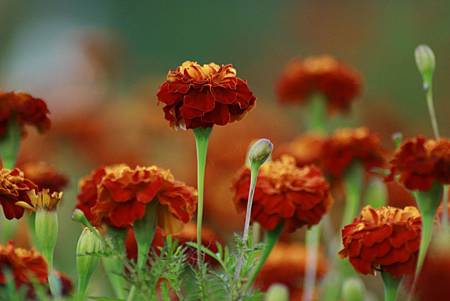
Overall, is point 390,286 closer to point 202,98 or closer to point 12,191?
point 202,98

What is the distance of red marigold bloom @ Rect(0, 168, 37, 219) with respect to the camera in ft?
3.90

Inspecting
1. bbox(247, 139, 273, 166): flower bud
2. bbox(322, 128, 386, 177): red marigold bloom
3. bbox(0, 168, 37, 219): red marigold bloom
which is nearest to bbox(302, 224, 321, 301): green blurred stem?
bbox(322, 128, 386, 177): red marigold bloom

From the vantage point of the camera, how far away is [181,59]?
20.0 ft

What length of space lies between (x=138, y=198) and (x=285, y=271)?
0.52 metres

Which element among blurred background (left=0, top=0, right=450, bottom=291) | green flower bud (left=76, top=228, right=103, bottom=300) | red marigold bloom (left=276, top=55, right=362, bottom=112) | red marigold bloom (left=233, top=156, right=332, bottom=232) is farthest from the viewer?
blurred background (left=0, top=0, right=450, bottom=291)

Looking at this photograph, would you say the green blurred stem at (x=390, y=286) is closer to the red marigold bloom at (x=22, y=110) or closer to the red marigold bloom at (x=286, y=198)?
the red marigold bloom at (x=286, y=198)

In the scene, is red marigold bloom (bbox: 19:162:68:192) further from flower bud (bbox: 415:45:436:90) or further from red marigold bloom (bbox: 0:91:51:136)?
flower bud (bbox: 415:45:436:90)

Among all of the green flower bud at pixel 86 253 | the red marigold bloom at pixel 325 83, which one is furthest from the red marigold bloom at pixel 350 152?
the green flower bud at pixel 86 253

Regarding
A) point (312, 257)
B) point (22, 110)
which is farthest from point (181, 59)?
point (22, 110)

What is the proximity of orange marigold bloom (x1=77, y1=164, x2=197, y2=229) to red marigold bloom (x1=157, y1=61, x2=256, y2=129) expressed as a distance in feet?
0.24

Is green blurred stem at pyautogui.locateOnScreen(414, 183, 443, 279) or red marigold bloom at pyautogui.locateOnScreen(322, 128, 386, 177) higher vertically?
red marigold bloom at pyautogui.locateOnScreen(322, 128, 386, 177)

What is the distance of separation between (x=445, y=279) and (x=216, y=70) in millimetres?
492

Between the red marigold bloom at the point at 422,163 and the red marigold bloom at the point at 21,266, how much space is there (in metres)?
0.43

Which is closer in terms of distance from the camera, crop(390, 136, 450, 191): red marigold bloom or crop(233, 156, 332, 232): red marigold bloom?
crop(390, 136, 450, 191): red marigold bloom
